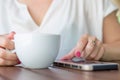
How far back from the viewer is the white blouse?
1405 millimetres

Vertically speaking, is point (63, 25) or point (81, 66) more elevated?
point (63, 25)

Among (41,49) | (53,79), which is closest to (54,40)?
(41,49)

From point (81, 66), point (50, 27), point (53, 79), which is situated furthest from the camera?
point (50, 27)

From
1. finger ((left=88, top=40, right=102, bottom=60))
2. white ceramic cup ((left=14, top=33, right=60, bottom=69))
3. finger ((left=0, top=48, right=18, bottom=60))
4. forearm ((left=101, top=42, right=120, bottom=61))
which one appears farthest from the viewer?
forearm ((left=101, top=42, right=120, bottom=61))

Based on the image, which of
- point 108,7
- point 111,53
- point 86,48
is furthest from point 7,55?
point 108,7

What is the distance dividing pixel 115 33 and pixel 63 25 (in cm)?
29

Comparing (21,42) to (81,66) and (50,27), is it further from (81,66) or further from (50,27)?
(50,27)

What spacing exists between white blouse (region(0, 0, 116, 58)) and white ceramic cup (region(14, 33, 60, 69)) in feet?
2.18

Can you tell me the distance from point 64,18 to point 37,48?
759 millimetres

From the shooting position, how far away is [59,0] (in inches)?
56.6

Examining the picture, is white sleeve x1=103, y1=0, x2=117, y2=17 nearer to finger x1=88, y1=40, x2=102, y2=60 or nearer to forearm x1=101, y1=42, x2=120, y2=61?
forearm x1=101, y1=42, x2=120, y2=61

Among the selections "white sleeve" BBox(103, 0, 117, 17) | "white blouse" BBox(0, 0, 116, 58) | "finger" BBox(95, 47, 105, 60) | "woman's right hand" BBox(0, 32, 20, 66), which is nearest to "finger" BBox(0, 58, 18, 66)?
"woman's right hand" BBox(0, 32, 20, 66)

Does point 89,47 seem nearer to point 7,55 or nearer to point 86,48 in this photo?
point 86,48

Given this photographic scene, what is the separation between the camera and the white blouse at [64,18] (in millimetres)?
1405
